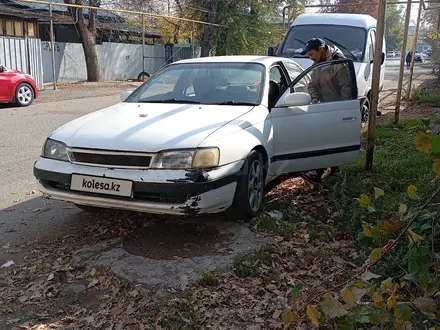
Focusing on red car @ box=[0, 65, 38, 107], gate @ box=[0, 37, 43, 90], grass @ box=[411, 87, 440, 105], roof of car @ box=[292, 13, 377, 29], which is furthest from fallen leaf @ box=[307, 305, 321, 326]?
gate @ box=[0, 37, 43, 90]

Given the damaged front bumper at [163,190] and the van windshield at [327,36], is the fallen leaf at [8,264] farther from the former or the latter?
the van windshield at [327,36]

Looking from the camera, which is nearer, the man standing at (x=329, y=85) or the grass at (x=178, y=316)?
the grass at (x=178, y=316)

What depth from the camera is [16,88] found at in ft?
42.8

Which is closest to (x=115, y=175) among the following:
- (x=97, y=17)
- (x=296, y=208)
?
(x=296, y=208)

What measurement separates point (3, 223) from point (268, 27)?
2604cm

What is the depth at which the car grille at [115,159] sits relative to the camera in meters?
3.89

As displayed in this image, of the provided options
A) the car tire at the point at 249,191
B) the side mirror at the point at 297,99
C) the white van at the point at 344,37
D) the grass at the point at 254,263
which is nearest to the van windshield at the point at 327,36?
the white van at the point at 344,37

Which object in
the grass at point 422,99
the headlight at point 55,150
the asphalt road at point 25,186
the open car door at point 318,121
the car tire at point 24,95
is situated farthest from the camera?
the car tire at point 24,95

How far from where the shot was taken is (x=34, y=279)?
3631 mm

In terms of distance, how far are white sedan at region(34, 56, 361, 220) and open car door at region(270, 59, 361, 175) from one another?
1 cm

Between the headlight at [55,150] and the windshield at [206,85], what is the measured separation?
4.21 ft

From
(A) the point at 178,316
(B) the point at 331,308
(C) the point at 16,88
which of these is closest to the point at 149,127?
(A) the point at 178,316

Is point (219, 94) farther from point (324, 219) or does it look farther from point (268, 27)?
point (268, 27)

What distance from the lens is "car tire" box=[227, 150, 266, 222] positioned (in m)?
4.27
